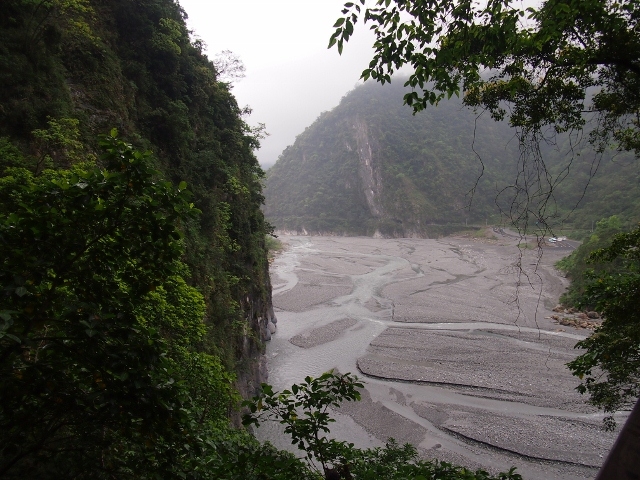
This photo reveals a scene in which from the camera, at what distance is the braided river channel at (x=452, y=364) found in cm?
1348

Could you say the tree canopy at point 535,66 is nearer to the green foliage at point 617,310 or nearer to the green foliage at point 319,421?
the green foliage at point 617,310

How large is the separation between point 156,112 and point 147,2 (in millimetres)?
4349

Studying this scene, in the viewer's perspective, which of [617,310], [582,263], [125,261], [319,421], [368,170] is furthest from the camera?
[368,170]

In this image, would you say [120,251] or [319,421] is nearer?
[120,251]

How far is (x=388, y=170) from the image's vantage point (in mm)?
95500

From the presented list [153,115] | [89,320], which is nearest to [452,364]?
[153,115]

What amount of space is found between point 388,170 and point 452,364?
81.2m

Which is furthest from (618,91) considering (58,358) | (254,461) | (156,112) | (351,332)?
(351,332)

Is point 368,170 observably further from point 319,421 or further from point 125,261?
point 125,261

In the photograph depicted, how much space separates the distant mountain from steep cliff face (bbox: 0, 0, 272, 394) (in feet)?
220

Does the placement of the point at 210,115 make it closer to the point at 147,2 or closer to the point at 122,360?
the point at 147,2

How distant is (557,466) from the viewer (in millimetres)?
12430

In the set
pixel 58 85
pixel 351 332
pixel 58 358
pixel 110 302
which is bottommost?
pixel 351 332

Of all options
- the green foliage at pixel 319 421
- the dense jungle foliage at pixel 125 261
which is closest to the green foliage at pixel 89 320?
the dense jungle foliage at pixel 125 261
